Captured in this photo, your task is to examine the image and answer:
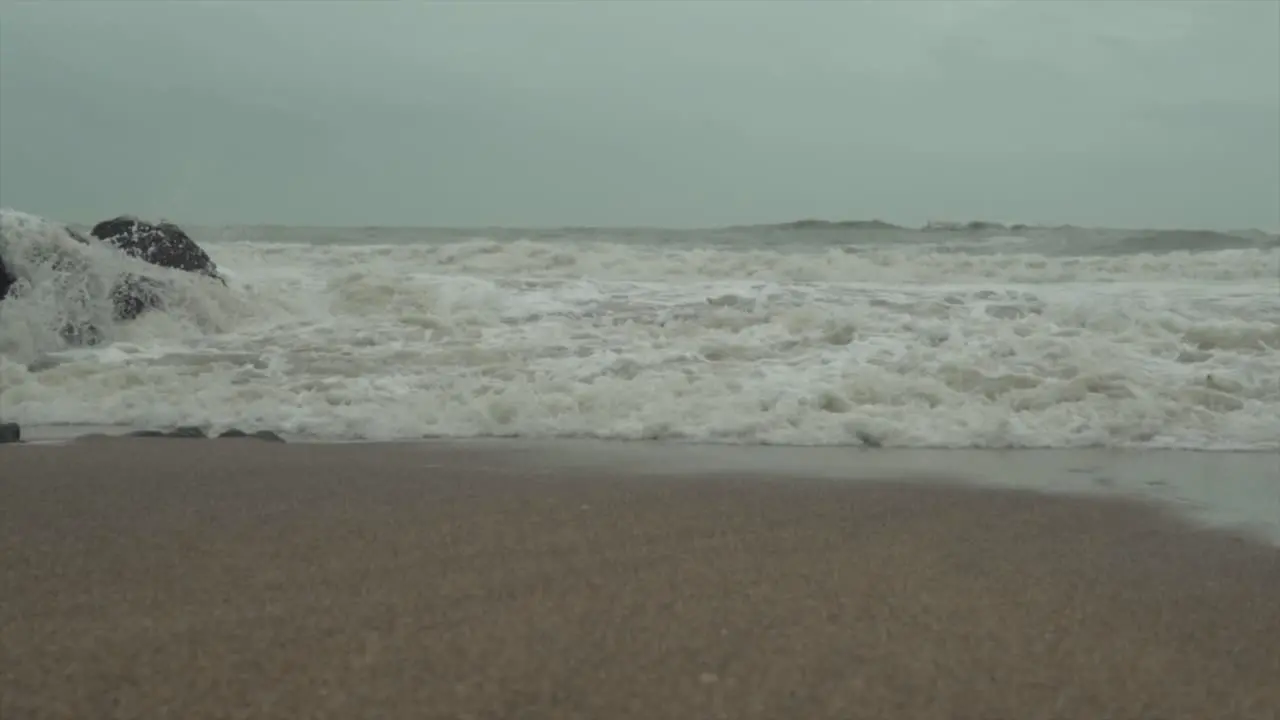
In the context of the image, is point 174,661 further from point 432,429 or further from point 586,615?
point 432,429

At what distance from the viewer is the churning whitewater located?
16.1 feet

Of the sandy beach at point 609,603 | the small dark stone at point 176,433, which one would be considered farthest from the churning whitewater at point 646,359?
the sandy beach at point 609,603

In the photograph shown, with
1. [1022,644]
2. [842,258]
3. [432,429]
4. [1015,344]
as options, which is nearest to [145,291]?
[432,429]

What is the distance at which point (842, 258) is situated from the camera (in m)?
13.3

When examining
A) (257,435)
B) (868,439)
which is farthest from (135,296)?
(868,439)

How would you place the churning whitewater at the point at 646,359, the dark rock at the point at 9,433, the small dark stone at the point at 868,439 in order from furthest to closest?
the churning whitewater at the point at 646,359, the small dark stone at the point at 868,439, the dark rock at the point at 9,433

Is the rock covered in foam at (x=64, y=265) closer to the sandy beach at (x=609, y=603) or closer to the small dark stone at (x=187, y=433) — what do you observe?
the small dark stone at (x=187, y=433)

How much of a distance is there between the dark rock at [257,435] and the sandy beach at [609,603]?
1.08 metres

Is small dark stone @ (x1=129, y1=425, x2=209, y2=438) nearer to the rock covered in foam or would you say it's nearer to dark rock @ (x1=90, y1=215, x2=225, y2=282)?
the rock covered in foam

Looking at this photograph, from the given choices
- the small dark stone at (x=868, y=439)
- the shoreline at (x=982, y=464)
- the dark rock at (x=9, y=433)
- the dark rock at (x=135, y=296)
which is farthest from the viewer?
the dark rock at (x=135, y=296)

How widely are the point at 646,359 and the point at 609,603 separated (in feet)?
13.2

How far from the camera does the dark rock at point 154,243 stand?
8773 millimetres

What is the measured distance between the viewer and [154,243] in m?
8.95

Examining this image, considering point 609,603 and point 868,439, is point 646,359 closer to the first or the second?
point 868,439
